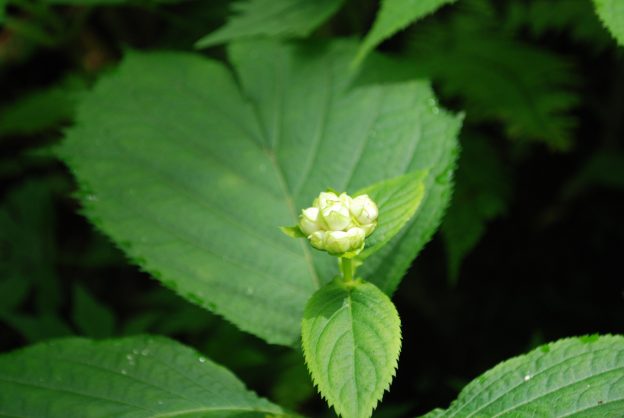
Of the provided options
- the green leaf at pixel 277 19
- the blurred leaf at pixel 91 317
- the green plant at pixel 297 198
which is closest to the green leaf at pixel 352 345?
the green plant at pixel 297 198

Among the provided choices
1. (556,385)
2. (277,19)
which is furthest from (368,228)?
(277,19)

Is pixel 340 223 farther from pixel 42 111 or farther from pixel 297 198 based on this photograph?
pixel 42 111

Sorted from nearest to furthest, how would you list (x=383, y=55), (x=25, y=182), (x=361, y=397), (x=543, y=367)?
(x=361, y=397)
(x=543, y=367)
(x=383, y=55)
(x=25, y=182)

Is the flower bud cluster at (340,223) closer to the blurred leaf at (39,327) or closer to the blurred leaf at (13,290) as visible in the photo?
the blurred leaf at (39,327)

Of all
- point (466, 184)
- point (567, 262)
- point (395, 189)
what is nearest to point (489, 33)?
point (466, 184)

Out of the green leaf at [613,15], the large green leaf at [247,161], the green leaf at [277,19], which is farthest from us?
the green leaf at [277,19]

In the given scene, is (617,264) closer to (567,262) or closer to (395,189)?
(567,262)
